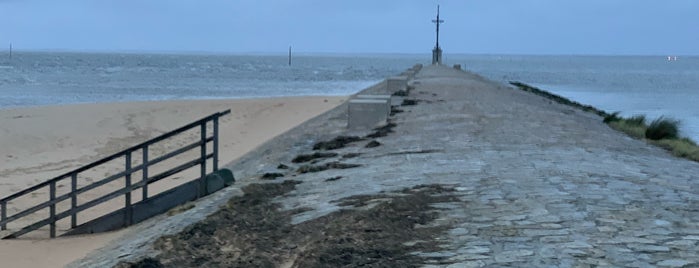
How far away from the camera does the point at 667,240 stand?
708cm

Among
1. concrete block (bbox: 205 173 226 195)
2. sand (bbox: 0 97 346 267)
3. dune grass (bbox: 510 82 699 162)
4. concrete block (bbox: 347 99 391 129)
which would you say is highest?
concrete block (bbox: 347 99 391 129)

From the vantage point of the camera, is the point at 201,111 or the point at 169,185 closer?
the point at 169,185

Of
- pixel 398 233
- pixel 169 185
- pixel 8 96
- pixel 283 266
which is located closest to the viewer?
pixel 283 266

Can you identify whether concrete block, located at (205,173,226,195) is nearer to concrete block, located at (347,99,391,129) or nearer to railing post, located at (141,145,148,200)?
railing post, located at (141,145,148,200)

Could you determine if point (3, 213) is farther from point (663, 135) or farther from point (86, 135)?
point (86, 135)

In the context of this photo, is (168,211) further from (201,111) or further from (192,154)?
(201,111)

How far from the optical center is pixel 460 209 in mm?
8406

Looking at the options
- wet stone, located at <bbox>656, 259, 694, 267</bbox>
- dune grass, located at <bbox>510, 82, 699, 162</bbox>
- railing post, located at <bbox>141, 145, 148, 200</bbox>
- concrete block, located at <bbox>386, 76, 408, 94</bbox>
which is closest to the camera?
wet stone, located at <bbox>656, 259, 694, 267</bbox>

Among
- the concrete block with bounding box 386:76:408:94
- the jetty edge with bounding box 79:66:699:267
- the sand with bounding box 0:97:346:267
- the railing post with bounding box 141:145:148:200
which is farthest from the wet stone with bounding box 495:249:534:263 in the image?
the concrete block with bounding box 386:76:408:94

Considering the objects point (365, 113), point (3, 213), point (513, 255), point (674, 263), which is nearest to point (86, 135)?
point (365, 113)

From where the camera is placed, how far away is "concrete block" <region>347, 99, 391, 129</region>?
1812 cm

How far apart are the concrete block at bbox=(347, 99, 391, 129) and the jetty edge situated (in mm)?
3243

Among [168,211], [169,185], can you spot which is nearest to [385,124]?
[169,185]

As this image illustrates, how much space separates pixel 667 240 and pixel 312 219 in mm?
3064
